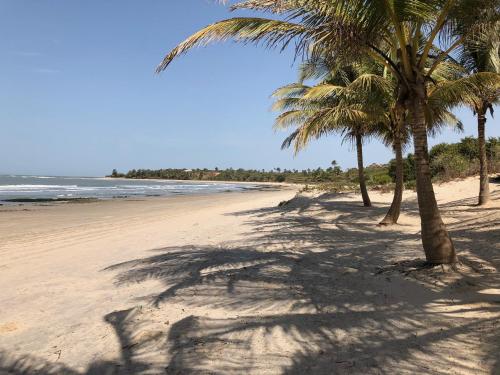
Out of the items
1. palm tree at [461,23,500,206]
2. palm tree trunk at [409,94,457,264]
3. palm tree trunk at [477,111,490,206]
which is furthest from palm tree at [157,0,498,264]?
palm tree trunk at [477,111,490,206]

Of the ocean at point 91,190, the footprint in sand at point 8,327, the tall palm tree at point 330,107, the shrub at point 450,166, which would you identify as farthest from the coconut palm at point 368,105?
the ocean at point 91,190

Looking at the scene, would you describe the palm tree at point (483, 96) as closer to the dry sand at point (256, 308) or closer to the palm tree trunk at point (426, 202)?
the dry sand at point (256, 308)

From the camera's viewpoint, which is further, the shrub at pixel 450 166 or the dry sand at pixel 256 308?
the shrub at pixel 450 166

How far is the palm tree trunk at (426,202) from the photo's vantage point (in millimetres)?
5555

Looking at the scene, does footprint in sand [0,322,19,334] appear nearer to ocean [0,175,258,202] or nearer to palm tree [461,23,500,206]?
palm tree [461,23,500,206]

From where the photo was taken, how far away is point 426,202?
18.7 feet

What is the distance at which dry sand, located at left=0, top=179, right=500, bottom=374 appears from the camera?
3.31 metres

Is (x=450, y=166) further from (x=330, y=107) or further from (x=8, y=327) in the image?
(x=8, y=327)

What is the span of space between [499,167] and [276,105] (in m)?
11.5

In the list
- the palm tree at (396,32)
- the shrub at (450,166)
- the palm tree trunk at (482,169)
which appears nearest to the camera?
the palm tree at (396,32)

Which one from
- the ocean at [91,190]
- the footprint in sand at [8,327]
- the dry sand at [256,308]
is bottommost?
the footprint in sand at [8,327]

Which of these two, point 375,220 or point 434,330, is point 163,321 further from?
point 375,220

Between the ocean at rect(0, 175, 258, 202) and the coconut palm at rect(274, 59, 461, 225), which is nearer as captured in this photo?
the coconut palm at rect(274, 59, 461, 225)

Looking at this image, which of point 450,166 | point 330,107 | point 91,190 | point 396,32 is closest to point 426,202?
point 396,32
